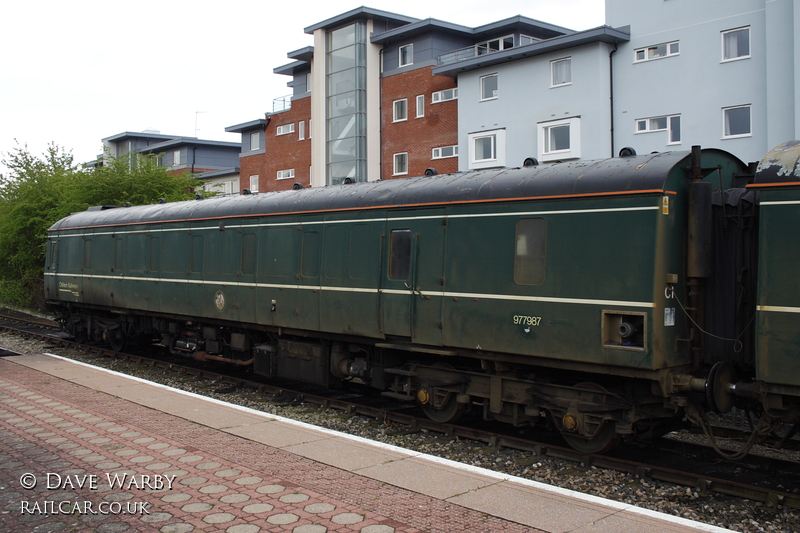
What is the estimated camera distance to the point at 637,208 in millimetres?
7105

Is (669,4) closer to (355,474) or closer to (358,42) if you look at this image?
(358,42)

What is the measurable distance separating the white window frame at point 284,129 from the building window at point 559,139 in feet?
66.1

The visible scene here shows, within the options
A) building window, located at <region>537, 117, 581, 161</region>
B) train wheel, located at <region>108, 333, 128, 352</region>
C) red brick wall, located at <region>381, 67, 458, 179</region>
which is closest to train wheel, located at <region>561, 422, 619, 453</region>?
train wheel, located at <region>108, 333, 128, 352</region>

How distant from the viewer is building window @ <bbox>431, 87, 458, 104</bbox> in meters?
32.8

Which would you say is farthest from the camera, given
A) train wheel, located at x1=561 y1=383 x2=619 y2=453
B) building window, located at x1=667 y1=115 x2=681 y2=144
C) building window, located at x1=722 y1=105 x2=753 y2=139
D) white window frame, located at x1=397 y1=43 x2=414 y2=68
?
white window frame, located at x1=397 y1=43 x2=414 y2=68

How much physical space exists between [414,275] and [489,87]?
22.4 metres

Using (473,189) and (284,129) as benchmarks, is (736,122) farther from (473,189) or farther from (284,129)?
(284,129)

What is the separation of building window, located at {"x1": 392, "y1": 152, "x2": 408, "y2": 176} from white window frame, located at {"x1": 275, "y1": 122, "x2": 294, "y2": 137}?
9.87 m

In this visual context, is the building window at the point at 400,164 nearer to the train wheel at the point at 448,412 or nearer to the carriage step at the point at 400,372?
the carriage step at the point at 400,372

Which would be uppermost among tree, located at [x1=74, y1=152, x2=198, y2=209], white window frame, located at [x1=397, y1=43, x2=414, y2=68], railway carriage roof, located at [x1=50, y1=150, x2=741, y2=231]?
white window frame, located at [x1=397, y1=43, x2=414, y2=68]

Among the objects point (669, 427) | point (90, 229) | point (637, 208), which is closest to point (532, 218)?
point (637, 208)

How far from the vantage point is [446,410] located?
9.49 m

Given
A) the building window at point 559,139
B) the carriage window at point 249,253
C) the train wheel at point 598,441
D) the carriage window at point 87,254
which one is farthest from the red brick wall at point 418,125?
the train wheel at point 598,441

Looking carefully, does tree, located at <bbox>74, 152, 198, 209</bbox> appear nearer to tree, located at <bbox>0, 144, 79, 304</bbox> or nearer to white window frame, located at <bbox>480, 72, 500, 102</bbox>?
tree, located at <bbox>0, 144, 79, 304</bbox>
